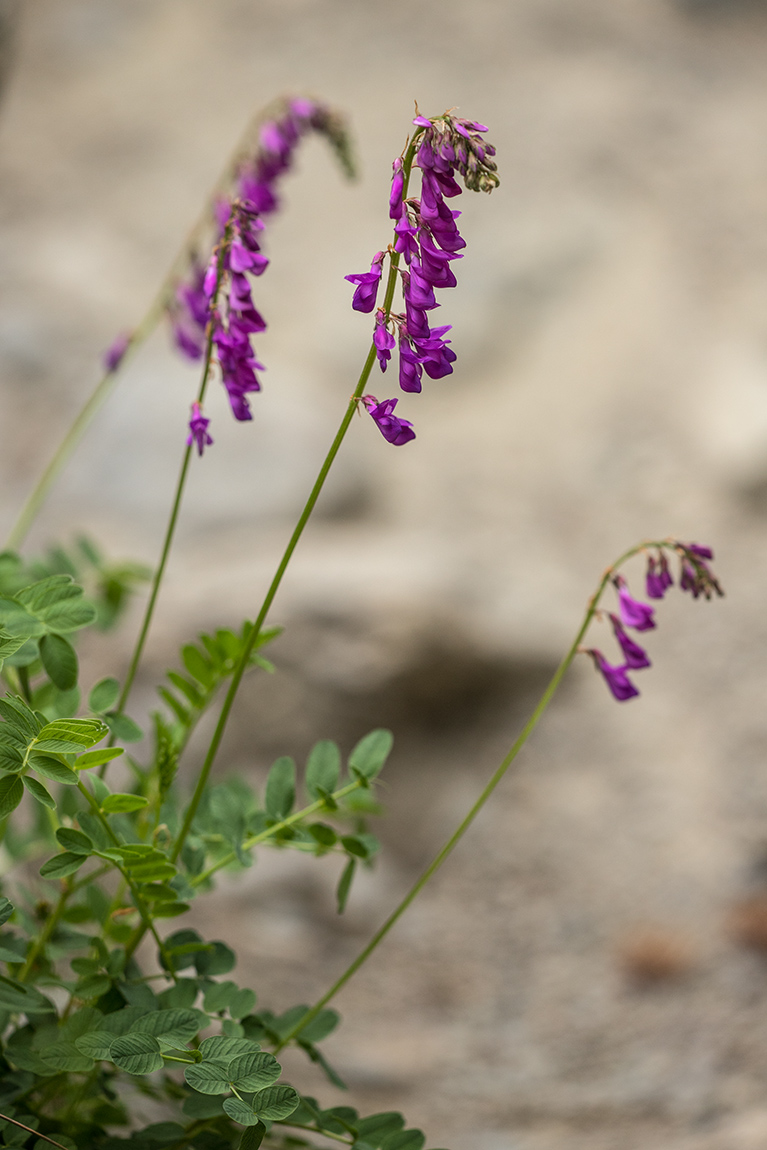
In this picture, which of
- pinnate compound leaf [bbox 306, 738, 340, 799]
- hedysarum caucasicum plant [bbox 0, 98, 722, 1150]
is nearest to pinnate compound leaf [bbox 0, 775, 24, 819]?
hedysarum caucasicum plant [bbox 0, 98, 722, 1150]

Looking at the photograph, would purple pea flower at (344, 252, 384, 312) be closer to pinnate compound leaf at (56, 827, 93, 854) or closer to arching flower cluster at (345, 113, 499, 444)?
arching flower cluster at (345, 113, 499, 444)

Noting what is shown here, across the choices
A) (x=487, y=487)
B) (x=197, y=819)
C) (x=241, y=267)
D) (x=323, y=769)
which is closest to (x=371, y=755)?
(x=323, y=769)

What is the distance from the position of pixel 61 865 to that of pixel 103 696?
0.17 meters

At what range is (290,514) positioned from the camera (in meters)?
2.38

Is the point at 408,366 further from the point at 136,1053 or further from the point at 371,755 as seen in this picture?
the point at 136,1053

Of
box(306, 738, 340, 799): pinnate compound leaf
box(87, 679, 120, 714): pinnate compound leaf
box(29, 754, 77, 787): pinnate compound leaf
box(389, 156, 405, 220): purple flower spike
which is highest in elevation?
box(389, 156, 405, 220): purple flower spike

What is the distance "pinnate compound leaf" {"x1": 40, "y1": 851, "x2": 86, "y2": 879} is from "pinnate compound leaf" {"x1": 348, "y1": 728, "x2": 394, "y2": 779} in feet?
0.68

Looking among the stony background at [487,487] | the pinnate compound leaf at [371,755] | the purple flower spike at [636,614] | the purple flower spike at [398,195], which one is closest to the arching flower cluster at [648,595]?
the purple flower spike at [636,614]

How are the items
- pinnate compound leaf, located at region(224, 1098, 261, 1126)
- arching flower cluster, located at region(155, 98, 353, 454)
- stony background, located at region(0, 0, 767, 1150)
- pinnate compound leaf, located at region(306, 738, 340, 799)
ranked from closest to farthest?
1. pinnate compound leaf, located at region(224, 1098, 261, 1126)
2. arching flower cluster, located at region(155, 98, 353, 454)
3. pinnate compound leaf, located at region(306, 738, 340, 799)
4. stony background, located at region(0, 0, 767, 1150)

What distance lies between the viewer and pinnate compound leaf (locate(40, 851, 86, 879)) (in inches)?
24.3

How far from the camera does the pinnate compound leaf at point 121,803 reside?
2.11 feet

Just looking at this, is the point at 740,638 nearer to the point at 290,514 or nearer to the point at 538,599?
the point at 538,599

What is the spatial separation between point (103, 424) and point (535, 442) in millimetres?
1143

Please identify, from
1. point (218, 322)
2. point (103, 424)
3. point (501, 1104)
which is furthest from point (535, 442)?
point (218, 322)
